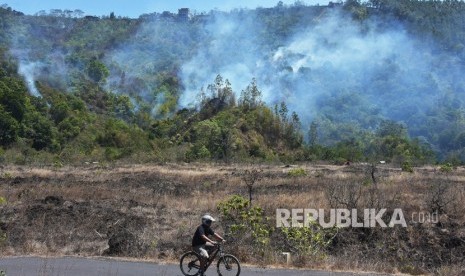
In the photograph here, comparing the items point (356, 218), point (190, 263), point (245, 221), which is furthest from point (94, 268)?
point (356, 218)

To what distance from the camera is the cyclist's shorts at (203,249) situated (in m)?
10.6

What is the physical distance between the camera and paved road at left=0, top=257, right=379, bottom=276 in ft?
36.6

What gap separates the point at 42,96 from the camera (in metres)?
74.1

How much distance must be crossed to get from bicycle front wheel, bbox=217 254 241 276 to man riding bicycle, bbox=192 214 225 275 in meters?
0.35

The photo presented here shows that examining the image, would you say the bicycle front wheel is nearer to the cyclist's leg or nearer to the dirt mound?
the cyclist's leg

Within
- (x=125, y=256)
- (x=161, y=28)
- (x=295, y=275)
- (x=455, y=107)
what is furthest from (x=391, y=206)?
(x=161, y=28)

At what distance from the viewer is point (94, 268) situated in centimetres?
1176

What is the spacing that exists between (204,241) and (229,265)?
0.72 meters

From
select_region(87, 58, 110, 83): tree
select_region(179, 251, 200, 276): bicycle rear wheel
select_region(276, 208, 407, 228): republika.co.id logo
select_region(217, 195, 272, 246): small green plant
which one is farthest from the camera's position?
select_region(87, 58, 110, 83): tree

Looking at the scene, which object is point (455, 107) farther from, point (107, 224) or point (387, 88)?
point (107, 224)

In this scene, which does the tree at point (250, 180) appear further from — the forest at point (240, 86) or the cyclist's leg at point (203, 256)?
the forest at point (240, 86)

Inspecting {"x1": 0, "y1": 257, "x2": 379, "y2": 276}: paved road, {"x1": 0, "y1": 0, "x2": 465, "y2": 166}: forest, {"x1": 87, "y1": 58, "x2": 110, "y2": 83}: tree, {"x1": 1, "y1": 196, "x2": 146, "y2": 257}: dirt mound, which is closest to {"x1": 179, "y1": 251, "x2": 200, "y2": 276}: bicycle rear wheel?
{"x1": 0, "y1": 257, "x2": 379, "y2": 276}: paved road

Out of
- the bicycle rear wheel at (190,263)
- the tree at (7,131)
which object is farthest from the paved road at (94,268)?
the tree at (7,131)

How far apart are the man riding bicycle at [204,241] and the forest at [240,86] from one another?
36.0m
